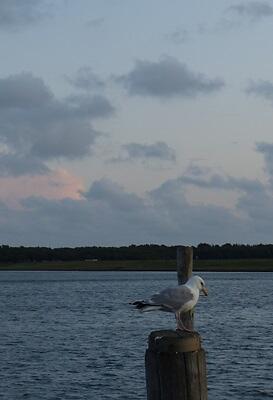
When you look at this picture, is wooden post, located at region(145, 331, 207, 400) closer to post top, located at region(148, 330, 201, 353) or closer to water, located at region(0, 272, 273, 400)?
post top, located at region(148, 330, 201, 353)

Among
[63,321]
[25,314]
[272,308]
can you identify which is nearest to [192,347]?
[63,321]

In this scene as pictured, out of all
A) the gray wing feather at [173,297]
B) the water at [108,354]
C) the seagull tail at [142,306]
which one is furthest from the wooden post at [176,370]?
the water at [108,354]

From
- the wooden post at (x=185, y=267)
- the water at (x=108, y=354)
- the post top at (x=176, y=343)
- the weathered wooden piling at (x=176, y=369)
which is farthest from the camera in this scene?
the water at (x=108, y=354)

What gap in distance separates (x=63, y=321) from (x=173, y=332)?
5219cm

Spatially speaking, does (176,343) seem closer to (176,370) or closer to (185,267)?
(176,370)

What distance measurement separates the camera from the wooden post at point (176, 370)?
6621mm

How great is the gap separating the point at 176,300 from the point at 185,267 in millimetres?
484

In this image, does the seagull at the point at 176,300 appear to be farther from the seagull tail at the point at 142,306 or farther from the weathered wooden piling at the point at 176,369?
the weathered wooden piling at the point at 176,369

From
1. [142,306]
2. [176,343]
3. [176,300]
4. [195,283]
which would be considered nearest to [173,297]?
[176,300]

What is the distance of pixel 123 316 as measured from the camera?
61.0 meters

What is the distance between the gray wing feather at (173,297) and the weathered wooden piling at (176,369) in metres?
2.02

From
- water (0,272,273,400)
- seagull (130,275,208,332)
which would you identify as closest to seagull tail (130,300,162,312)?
seagull (130,275,208,332)

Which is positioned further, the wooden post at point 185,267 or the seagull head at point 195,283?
the seagull head at point 195,283

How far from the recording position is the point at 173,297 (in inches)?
354
